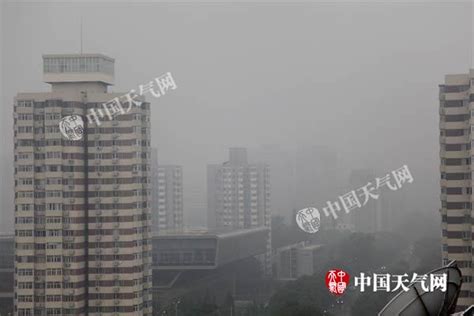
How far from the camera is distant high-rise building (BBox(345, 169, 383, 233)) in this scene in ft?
27.7

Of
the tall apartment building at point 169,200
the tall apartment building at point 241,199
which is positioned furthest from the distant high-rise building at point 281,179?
the tall apartment building at point 169,200

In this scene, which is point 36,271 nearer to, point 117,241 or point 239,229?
point 117,241

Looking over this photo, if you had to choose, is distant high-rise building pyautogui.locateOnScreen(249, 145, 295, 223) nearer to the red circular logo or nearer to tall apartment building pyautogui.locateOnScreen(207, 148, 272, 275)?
tall apartment building pyautogui.locateOnScreen(207, 148, 272, 275)

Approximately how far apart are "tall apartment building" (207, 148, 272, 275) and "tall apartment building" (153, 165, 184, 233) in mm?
368

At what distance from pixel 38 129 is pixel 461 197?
9.59 feet

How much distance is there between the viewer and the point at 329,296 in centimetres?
684

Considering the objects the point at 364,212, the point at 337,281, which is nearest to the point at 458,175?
the point at 337,281

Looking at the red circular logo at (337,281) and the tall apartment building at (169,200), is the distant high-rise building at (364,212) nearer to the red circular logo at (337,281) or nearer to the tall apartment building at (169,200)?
the red circular logo at (337,281)

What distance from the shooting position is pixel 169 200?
28.5ft

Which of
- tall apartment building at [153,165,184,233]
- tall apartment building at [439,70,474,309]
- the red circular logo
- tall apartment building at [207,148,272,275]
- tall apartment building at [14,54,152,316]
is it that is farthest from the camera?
tall apartment building at [207,148,272,275]

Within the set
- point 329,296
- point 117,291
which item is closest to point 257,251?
point 329,296

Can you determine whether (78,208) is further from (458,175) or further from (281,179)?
(281,179)

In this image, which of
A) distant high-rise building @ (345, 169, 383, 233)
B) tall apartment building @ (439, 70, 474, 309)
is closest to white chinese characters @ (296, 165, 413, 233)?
distant high-rise building @ (345, 169, 383, 233)

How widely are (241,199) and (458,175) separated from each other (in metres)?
4.24
